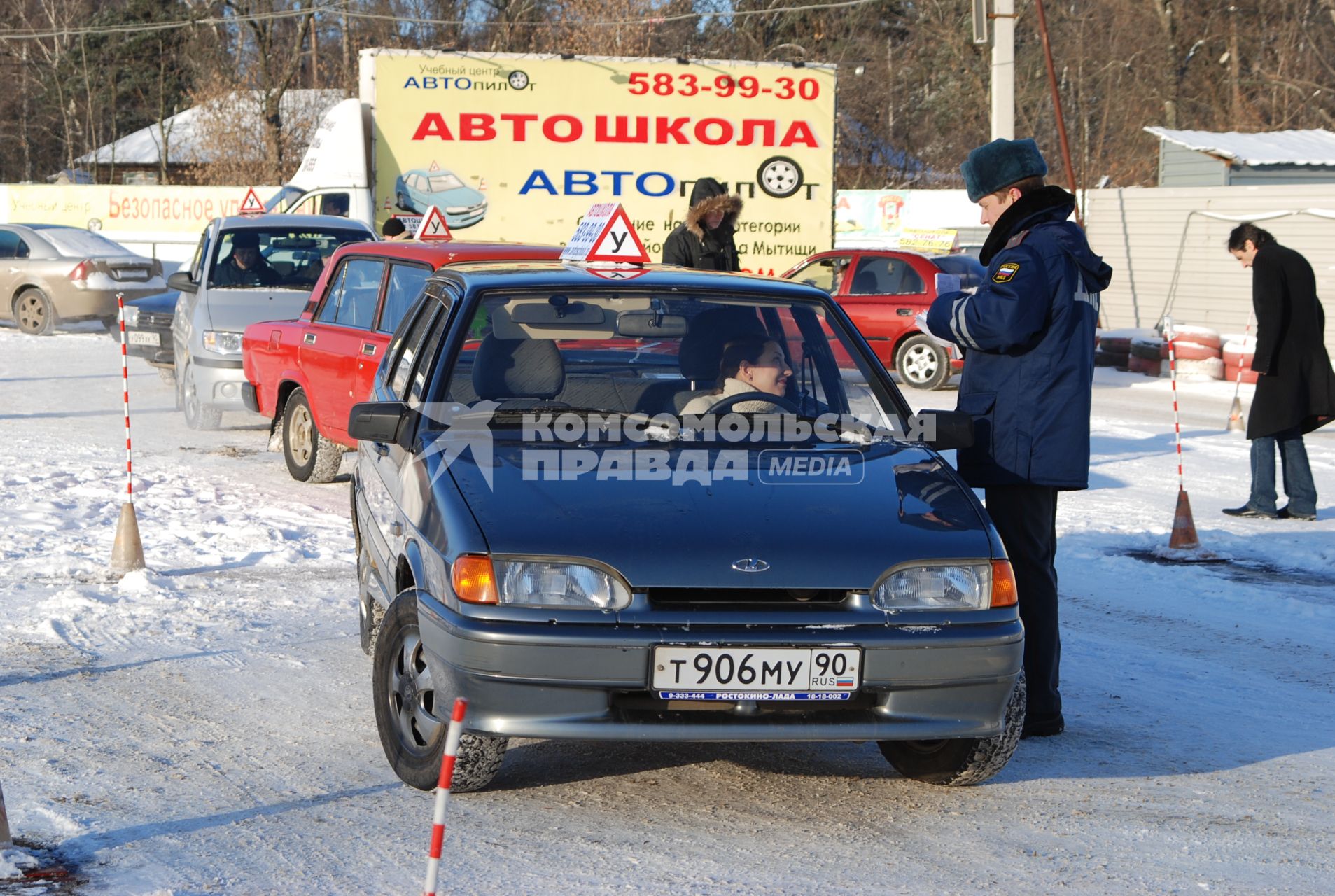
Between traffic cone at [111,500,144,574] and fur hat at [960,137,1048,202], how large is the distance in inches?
177

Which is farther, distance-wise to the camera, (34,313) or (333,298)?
(34,313)

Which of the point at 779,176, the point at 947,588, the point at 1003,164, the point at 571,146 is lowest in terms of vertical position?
the point at 947,588

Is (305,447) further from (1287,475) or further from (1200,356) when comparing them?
(1200,356)

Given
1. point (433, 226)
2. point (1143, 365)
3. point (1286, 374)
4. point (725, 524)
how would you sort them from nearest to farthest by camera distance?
point (725, 524) → point (1286, 374) → point (433, 226) → point (1143, 365)

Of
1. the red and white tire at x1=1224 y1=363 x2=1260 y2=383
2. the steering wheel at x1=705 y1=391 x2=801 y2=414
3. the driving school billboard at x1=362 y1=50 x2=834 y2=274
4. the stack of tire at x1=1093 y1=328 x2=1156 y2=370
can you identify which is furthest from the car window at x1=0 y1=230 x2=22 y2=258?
the steering wheel at x1=705 y1=391 x2=801 y2=414

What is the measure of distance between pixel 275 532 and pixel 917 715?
5470 millimetres

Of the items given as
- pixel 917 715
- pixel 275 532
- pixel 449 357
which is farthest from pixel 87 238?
pixel 917 715

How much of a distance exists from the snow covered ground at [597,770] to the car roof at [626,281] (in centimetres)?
157

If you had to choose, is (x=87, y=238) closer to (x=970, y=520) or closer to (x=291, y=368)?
(x=291, y=368)

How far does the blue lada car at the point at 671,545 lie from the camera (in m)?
4.14

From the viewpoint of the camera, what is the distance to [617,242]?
26.8 feet

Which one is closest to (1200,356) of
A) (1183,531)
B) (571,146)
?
(571,146)

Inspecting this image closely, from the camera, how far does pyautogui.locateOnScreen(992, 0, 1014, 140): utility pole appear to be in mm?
22812

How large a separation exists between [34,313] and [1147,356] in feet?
52.2
